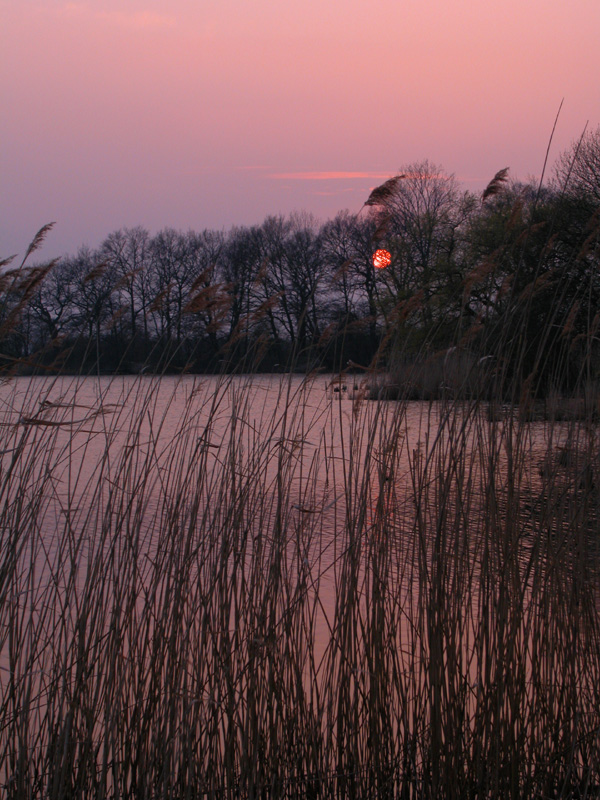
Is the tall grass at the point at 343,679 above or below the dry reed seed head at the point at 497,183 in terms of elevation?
below

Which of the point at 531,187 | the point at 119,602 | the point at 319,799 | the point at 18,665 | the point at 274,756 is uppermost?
the point at 531,187

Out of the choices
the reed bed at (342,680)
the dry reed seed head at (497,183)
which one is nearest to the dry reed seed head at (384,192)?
the dry reed seed head at (497,183)

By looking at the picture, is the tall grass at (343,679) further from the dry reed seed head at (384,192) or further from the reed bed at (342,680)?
the dry reed seed head at (384,192)

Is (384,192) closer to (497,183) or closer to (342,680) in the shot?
(497,183)

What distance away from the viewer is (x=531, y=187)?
2.15 metres

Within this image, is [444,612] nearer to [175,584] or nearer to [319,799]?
[319,799]

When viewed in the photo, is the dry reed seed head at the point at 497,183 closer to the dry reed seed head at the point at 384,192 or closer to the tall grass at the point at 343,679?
the dry reed seed head at the point at 384,192

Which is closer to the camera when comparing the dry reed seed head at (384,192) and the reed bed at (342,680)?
the reed bed at (342,680)

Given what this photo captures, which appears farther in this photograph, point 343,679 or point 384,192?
point 384,192

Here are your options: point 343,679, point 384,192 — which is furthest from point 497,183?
point 343,679

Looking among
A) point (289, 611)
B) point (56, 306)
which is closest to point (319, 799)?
point (289, 611)

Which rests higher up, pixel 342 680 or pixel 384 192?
pixel 384 192

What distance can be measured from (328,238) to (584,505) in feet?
85.1

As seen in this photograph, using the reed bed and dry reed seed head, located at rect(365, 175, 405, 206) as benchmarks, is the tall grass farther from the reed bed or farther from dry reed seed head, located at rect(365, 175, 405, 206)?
dry reed seed head, located at rect(365, 175, 405, 206)
